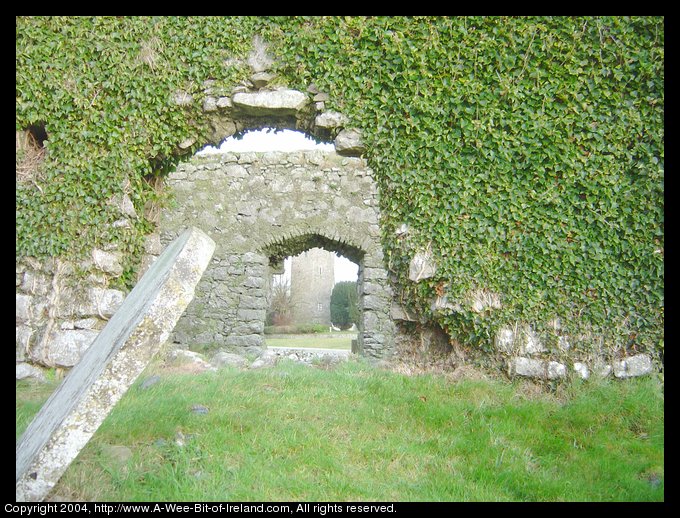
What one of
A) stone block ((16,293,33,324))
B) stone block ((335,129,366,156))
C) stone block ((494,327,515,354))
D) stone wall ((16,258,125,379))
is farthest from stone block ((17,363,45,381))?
stone block ((494,327,515,354))

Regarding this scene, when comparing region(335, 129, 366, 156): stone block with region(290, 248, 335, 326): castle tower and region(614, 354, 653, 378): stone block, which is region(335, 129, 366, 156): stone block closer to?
region(614, 354, 653, 378): stone block

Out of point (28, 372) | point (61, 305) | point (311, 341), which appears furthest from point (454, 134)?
point (311, 341)

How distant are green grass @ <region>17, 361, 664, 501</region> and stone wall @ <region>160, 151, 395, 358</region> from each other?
191 inches

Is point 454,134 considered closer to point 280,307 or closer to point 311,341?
point 311,341

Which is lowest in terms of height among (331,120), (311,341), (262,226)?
(311,341)

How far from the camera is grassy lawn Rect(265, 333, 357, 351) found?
15094 millimetres

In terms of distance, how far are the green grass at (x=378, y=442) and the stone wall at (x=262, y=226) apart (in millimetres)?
4845

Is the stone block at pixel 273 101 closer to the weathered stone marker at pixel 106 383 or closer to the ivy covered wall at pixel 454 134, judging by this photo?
the ivy covered wall at pixel 454 134

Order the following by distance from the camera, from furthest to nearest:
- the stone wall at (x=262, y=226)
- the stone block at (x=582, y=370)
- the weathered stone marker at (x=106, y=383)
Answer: the stone wall at (x=262, y=226), the stone block at (x=582, y=370), the weathered stone marker at (x=106, y=383)

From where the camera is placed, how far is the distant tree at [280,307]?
2084 cm

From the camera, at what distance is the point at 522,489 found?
2715 mm

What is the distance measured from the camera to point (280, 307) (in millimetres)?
21047

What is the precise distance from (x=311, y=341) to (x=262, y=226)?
776cm

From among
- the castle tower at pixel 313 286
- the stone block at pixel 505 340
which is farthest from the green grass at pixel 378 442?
the castle tower at pixel 313 286
